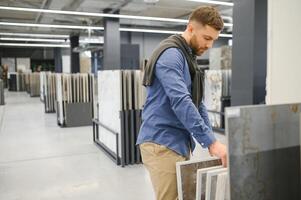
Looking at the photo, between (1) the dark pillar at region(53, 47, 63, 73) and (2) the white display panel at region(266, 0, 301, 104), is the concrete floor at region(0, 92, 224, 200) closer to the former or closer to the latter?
(2) the white display panel at region(266, 0, 301, 104)

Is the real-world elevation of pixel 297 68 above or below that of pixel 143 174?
above

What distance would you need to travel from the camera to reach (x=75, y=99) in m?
7.00

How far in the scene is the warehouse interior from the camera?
3.83 feet

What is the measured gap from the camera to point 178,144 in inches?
59.3

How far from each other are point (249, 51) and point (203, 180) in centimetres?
248

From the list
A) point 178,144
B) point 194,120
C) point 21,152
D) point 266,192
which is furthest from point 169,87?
point 21,152

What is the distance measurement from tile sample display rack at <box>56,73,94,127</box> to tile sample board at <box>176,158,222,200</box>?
5764 mm

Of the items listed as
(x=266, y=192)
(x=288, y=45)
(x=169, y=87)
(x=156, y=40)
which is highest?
(x=156, y=40)

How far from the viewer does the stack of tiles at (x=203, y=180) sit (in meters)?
1.18

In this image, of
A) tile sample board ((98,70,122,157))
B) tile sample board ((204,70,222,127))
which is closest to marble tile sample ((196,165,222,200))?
tile sample board ((98,70,122,157))

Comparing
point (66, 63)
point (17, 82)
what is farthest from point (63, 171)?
point (66, 63)

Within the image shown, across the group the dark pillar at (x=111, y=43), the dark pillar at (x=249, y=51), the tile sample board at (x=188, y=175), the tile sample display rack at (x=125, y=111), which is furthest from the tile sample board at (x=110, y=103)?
the dark pillar at (x=111, y=43)

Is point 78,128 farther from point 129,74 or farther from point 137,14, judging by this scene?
point 137,14

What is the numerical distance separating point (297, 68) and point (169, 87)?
0.63m
